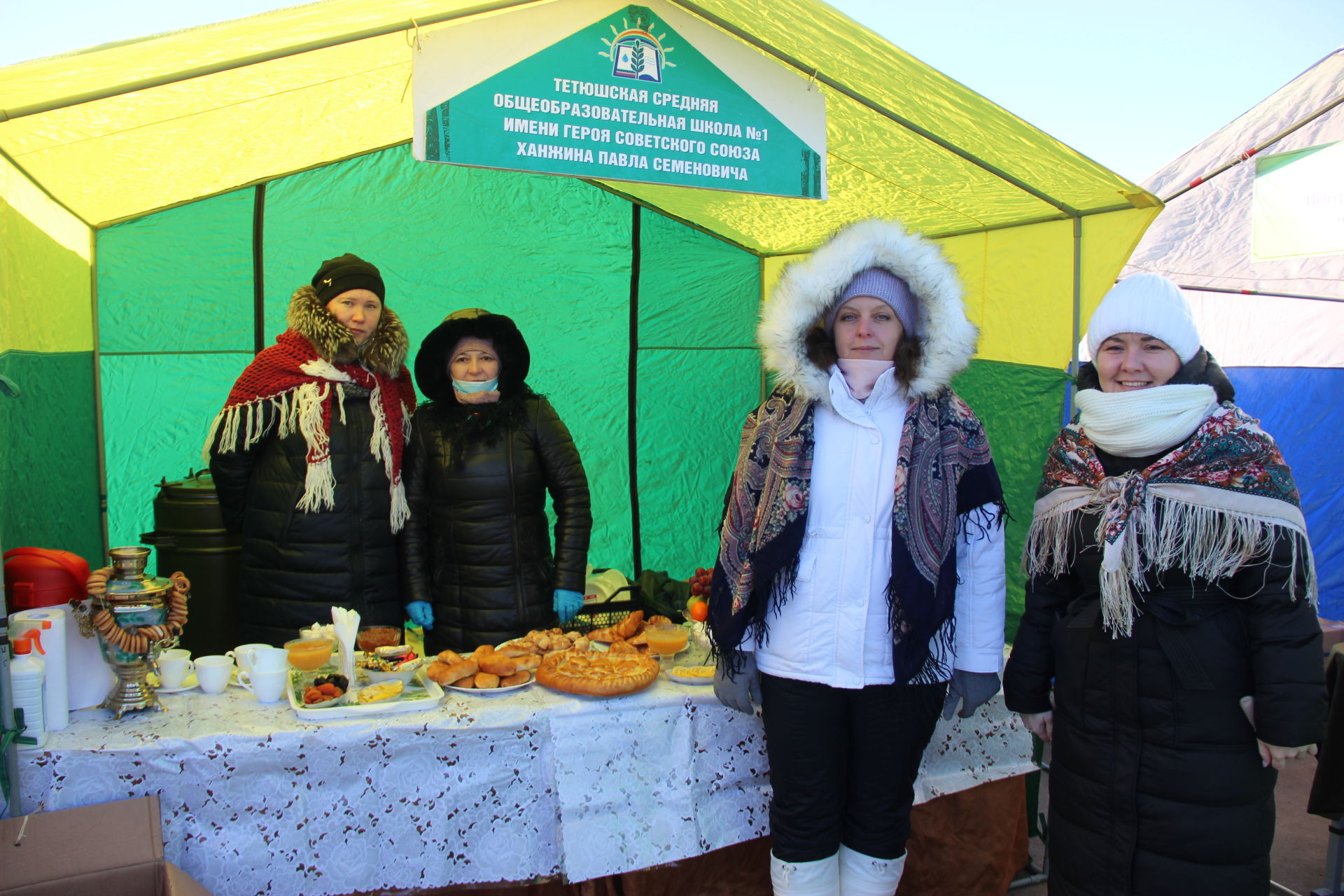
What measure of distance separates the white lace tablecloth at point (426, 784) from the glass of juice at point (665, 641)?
0.20 meters

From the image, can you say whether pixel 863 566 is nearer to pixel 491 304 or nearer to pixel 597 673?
pixel 597 673

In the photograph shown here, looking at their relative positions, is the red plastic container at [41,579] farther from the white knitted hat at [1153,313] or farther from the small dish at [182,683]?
the white knitted hat at [1153,313]

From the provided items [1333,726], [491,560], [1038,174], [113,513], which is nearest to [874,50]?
[1038,174]

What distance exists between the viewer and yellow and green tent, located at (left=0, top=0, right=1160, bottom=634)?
270cm

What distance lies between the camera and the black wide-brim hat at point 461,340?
3084mm

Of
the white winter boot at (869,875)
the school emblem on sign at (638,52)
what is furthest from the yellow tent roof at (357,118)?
the white winter boot at (869,875)

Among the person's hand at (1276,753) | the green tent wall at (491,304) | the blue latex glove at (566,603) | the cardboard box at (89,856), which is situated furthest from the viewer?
the green tent wall at (491,304)

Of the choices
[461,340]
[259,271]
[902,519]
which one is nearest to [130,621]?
[461,340]

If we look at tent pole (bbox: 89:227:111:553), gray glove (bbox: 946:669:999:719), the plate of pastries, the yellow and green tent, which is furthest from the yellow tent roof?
gray glove (bbox: 946:669:999:719)

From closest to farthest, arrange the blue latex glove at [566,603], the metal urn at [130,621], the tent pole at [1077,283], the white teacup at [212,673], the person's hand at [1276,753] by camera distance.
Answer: the person's hand at [1276,753] < the metal urn at [130,621] < the white teacup at [212,673] < the blue latex glove at [566,603] < the tent pole at [1077,283]

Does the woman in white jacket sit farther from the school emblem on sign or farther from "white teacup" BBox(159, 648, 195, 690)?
"white teacup" BBox(159, 648, 195, 690)

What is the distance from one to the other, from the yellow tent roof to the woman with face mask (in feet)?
4.38

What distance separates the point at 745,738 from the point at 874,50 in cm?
205

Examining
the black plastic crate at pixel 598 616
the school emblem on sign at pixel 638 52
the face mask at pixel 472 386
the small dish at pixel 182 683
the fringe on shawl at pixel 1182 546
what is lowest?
the black plastic crate at pixel 598 616
